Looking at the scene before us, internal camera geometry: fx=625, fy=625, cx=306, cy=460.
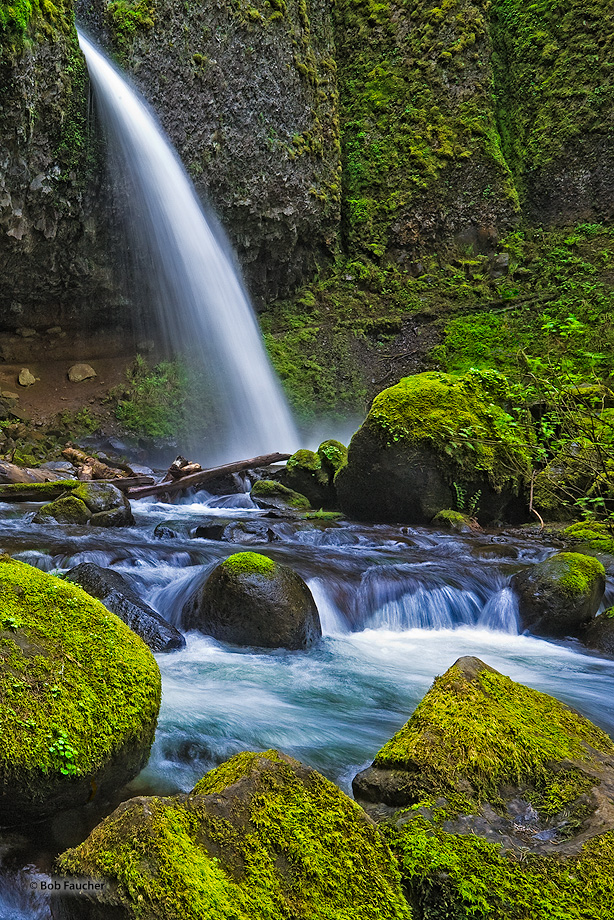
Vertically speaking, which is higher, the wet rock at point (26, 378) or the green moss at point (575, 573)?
the wet rock at point (26, 378)

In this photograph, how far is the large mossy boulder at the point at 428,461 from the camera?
29.0 ft

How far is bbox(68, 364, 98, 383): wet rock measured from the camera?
18203mm

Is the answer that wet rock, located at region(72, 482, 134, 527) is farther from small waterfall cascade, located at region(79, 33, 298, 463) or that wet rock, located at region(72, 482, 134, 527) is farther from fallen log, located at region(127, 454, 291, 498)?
small waterfall cascade, located at region(79, 33, 298, 463)

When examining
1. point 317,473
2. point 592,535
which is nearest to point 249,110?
point 317,473

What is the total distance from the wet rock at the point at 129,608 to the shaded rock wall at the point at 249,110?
15.7 m

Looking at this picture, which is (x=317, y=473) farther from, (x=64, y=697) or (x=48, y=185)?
(x=48, y=185)

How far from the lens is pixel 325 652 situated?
5180 mm

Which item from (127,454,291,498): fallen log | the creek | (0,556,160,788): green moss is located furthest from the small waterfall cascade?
(0,556,160,788): green moss

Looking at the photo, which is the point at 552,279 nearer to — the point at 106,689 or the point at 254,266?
the point at 254,266

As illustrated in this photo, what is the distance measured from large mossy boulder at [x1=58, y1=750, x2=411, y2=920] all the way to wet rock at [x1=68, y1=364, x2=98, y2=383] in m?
17.7

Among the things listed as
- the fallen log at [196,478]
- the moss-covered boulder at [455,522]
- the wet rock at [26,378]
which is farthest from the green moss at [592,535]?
the wet rock at [26,378]

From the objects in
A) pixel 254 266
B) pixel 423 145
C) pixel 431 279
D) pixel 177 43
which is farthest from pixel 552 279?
pixel 177 43

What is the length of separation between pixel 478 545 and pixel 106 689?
613 cm

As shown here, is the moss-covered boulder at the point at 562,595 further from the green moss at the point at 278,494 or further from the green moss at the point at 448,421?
the green moss at the point at 278,494
